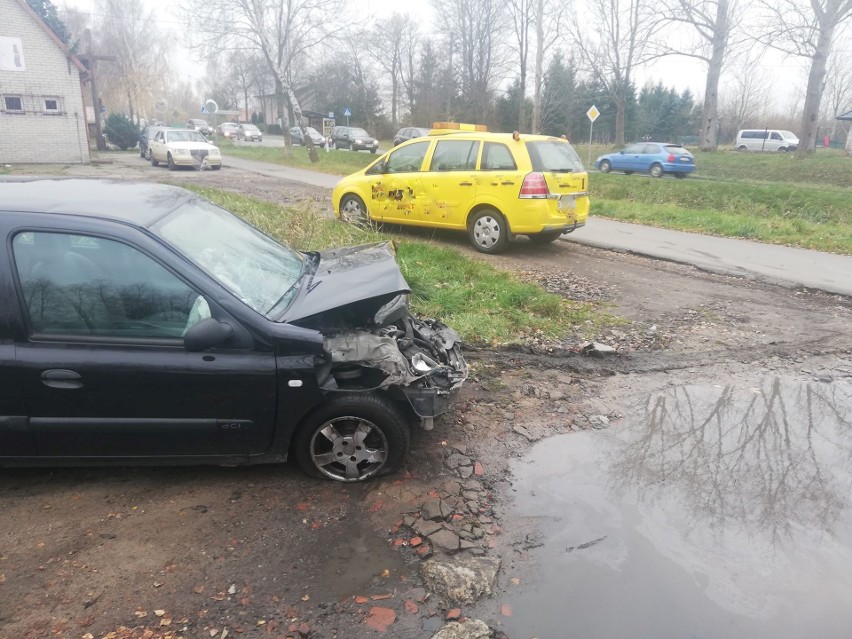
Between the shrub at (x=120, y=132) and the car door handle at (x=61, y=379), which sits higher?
the shrub at (x=120, y=132)

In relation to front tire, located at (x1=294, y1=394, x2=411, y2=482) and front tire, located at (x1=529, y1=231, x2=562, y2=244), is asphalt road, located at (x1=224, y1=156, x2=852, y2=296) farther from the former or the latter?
front tire, located at (x1=294, y1=394, x2=411, y2=482)

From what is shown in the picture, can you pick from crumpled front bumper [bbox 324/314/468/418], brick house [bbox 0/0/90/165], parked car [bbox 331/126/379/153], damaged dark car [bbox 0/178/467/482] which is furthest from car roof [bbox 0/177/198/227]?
parked car [bbox 331/126/379/153]

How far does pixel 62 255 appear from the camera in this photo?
3242mm

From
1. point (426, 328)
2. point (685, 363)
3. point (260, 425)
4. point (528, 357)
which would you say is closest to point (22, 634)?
point (260, 425)

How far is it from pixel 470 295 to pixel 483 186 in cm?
295

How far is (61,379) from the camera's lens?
3.17 m

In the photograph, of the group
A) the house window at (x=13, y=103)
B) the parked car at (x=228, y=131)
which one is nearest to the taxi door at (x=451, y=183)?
the house window at (x=13, y=103)

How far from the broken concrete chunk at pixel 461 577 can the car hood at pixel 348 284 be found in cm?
152

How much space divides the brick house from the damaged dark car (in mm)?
26663

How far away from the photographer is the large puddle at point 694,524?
276 centimetres

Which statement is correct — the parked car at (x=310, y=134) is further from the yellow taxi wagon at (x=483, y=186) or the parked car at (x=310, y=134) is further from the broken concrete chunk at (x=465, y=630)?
the broken concrete chunk at (x=465, y=630)

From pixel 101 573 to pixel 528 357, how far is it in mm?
3731

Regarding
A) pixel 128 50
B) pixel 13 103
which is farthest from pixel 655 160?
pixel 128 50

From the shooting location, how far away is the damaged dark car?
3.19 metres
